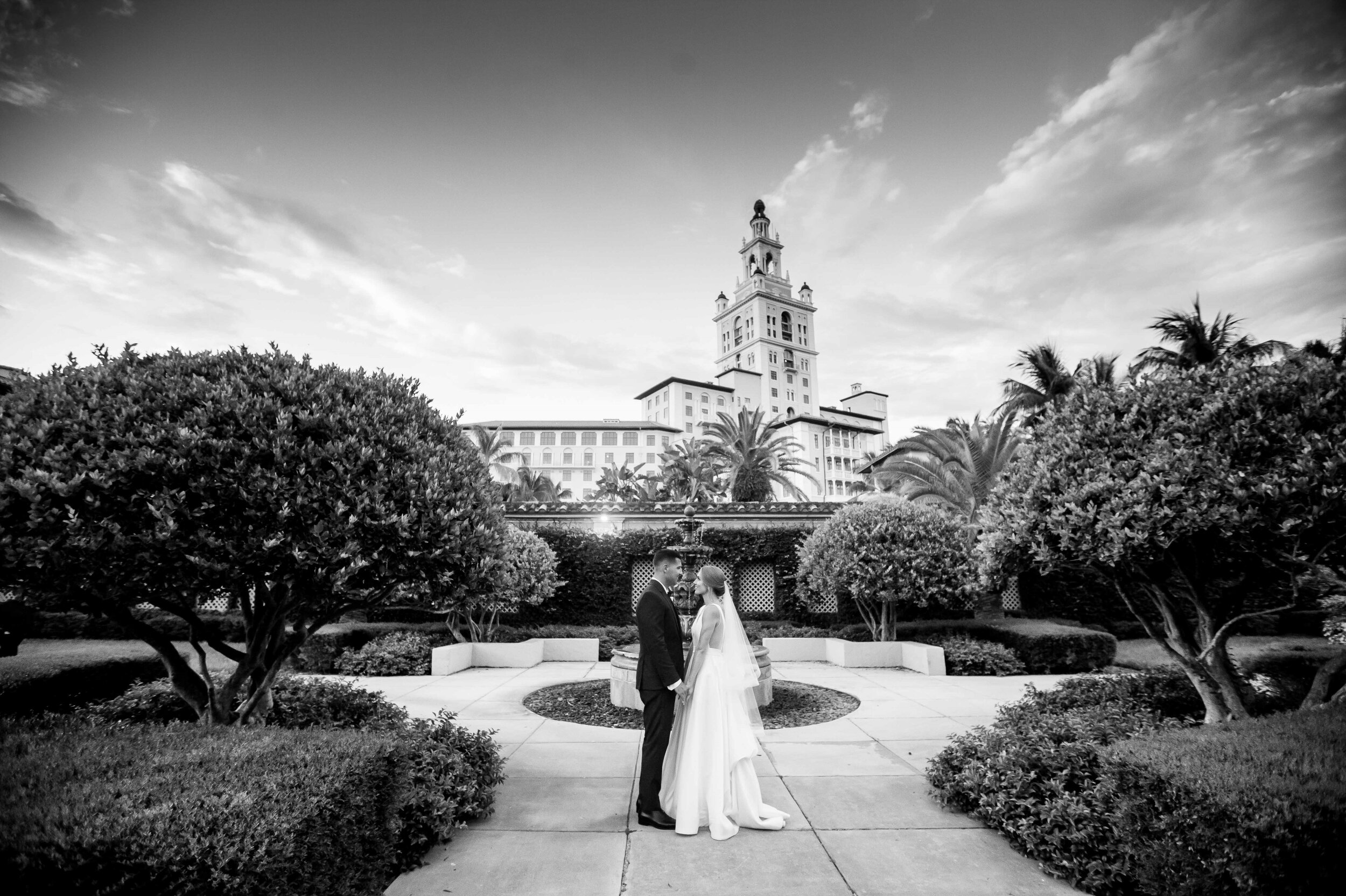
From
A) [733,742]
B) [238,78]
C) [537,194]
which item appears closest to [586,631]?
Result: [537,194]

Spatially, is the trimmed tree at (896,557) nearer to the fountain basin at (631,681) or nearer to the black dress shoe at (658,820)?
the fountain basin at (631,681)

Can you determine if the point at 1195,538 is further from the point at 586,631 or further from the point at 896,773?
the point at 586,631

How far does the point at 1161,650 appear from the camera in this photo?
14.7m

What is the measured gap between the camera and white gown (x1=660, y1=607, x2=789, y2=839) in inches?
173

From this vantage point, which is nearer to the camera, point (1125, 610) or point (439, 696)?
point (439, 696)

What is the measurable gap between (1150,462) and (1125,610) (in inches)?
727

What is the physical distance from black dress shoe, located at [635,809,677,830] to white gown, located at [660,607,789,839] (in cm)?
8

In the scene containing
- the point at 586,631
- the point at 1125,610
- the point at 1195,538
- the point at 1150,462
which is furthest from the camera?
the point at 1125,610

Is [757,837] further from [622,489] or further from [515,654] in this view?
[622,489]

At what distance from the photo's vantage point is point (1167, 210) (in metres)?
9.30

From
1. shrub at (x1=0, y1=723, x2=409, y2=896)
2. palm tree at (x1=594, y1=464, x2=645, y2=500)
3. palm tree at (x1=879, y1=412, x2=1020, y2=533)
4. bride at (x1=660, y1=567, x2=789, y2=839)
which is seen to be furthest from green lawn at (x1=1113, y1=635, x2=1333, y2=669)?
palm tree at (x1=594, y1=464, x2=645, y2=500)

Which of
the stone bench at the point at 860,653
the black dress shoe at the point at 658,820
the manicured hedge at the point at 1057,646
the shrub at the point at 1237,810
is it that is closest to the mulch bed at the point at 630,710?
the stone bench at the point at 860,653

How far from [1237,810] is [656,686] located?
3352 mm

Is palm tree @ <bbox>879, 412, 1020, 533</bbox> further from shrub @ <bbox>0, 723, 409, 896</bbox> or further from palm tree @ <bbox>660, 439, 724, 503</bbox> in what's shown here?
shrub @ <bbox>0, 723, 409, 896</bbox>
